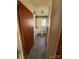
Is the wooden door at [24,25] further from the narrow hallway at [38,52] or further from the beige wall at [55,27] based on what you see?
the beige wall at [55,27]

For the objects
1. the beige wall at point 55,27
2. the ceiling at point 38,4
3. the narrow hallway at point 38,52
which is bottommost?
the narrow hallway at point 38,52

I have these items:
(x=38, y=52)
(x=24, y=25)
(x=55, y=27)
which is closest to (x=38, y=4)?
(x=38, y=52)

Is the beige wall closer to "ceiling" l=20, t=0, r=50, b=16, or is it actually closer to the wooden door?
the wooden door

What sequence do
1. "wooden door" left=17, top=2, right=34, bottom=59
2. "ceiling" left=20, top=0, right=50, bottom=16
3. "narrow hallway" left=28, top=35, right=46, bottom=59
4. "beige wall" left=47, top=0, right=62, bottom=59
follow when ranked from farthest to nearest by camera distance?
"ceiling" left=20, top=0, right=50, bottom=16 → "narrow hallway" left=28, top=35, right=46, bottom=59 → "wooden door" left=17, top=2, right=34, bottom=59 → "beige wall" left=47, top=0, right=62, bottom=59

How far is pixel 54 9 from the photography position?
1.61 metres

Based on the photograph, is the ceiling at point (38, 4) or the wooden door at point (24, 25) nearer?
the wooden door at point (24, 25)

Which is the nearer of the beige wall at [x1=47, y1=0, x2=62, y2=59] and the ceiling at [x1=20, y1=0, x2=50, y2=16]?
the beige wall at [x1=47, y1=0, x2=62, y2=59]

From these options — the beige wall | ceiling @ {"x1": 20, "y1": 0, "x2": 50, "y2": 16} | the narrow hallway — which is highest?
ceiling @ {"x1": 20, "y1": 0, "x2": 50, "y2": 16}

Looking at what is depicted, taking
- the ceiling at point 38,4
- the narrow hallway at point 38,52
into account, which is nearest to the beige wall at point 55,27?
the ceiling at point 38,4

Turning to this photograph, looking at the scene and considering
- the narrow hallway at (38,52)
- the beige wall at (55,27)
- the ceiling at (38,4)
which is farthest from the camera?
the ceiling at (38,4)

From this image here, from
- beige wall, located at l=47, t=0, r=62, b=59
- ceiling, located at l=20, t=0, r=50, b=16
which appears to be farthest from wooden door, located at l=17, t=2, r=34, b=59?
beige wall, located at l=47, t=0, r=62, b=59
